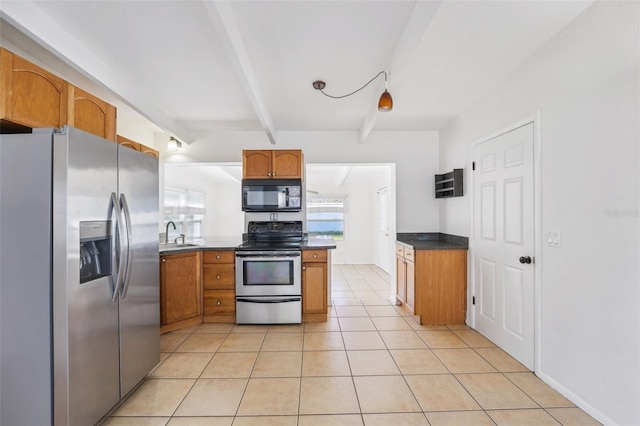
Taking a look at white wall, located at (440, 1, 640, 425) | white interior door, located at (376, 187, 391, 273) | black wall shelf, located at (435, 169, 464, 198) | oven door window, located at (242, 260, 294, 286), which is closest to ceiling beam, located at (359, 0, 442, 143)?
white wall, located at (440, 1, 640, 425)

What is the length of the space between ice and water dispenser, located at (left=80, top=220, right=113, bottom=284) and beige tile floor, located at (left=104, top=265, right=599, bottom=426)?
934 mm

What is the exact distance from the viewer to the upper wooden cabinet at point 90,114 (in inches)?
77.0

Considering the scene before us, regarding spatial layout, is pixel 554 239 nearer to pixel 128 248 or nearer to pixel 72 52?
pixel 128 248

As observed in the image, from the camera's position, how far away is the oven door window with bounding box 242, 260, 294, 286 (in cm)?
326

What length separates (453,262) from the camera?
3258 mm

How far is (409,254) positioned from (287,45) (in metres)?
2.49

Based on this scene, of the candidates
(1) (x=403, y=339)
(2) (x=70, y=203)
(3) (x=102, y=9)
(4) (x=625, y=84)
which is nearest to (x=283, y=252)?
(1) (x=403, y=339)

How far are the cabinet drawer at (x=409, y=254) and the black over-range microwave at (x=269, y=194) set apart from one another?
1.44 metres

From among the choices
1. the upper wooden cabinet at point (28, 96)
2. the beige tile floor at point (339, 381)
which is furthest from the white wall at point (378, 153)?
the upper wooden cabinet at point (28, 96)

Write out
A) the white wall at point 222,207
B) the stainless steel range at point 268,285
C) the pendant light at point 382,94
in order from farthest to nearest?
the white wall at point 222,207 < the stainless steel range at point 268,285 < the pendant light at point 382,94

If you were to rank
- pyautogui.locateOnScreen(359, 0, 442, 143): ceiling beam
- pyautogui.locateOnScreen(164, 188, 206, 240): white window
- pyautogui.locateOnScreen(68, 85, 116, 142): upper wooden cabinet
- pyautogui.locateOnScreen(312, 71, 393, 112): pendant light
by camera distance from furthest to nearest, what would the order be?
pyautogui.locateOnScreen(164, 188, 206, 240): white window, pyautogui.locateOnScreen(312, 71, 393, 112): pendant light, pyautogui.locateOnScreen(68, 85, 116, 142): upper wooden cabinet, pyautogui.locateOnScreen(359, 0, 442, 143): ceiling beam

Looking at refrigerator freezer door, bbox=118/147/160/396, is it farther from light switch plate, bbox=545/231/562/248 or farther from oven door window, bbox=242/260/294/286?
light switch plate, bbox=545/231/562/248

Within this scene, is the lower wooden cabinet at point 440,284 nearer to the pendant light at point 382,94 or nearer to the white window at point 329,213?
the pendant light at point 382,94

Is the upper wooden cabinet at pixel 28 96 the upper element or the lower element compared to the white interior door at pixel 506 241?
upper
